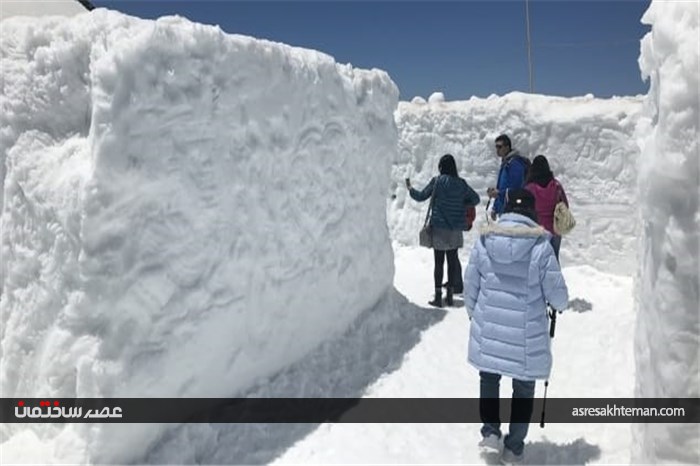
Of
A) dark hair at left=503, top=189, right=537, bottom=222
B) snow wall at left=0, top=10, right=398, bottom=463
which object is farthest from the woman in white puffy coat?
snow wall at left=0, top=10, right=398, bottom=463

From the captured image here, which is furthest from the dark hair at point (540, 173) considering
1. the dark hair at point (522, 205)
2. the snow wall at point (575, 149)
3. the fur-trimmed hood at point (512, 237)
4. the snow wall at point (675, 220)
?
the snow wall at point (675, 220)

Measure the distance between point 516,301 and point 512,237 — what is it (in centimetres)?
37

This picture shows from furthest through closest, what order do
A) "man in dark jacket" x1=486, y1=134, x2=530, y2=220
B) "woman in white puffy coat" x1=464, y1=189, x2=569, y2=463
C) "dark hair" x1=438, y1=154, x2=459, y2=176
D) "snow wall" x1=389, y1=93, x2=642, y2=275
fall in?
"snow wall" x1=389, y1=93, x2=642, y2=275, "dark hair" x1=438, y1=154, x2=459, y2=176, "man in dark jacket" x1=486, y1=134, x2=530, y2=220, "woman in white puffy coat" x1=464, y1=189, x2=569, y2=463

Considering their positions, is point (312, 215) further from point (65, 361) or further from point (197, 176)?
point (65, 361)

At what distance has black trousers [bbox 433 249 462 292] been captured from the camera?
6.74 m

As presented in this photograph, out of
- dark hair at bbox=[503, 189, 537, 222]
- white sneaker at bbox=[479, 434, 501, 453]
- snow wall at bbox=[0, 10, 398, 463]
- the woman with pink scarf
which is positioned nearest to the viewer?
snow wall at bbox=[0, 10, 398, 463]

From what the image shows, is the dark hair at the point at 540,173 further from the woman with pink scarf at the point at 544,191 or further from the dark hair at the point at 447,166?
the dark hair at the point at 447,166

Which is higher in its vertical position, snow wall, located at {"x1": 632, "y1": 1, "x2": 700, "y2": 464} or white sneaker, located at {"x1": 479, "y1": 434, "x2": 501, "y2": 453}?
snow wall, located at {"x1": 632, "y1": 1, "x2": 700, "y2": 464}

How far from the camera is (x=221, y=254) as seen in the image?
395 centimetres

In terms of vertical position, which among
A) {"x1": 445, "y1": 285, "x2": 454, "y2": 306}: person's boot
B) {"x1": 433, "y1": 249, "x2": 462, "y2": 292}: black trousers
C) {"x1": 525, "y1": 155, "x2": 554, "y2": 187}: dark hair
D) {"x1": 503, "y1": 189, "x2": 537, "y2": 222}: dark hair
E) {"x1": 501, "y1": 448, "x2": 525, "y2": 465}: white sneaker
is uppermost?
{"x1": 525, "y1": 155, "x2": 554, "y2": 187}: dark hair

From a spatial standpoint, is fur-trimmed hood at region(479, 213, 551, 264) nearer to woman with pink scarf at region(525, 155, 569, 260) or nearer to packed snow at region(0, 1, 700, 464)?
packed snow at region(0, 1, 700, 464)

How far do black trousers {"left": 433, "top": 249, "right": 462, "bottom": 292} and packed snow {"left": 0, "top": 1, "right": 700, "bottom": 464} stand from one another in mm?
1476

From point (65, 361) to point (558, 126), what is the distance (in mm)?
7446

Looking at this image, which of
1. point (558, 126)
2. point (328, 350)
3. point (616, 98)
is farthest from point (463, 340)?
point (616, 98)
